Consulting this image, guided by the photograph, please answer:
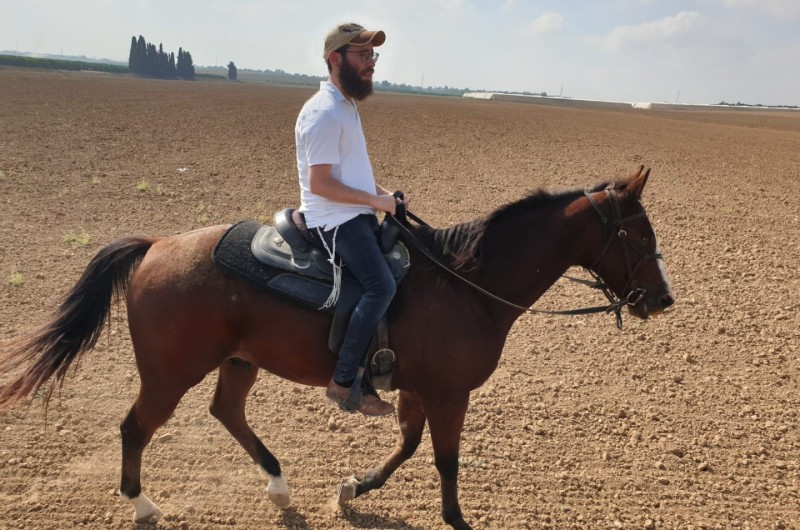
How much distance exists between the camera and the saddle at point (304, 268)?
361 cm

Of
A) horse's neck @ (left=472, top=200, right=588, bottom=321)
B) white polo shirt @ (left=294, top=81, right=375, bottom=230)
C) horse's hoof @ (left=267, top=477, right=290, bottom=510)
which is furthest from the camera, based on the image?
horse's hoof @ (left=267, top=477, right=290, bottom=510)

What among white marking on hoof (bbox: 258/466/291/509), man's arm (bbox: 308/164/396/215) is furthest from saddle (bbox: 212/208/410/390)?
white marking on hoof (bbox: 258/466/291/509)

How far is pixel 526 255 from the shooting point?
3.80 meters

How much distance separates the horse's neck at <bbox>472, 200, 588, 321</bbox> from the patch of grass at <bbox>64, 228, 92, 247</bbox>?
26.4ft

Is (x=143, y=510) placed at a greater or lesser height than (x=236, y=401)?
lesser

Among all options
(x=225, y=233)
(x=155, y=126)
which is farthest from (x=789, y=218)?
(x=155, y=126)

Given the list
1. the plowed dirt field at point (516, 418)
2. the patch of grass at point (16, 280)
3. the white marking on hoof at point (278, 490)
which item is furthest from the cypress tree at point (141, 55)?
the white marking on hoof at point (278, 490)

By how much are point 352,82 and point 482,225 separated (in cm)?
121

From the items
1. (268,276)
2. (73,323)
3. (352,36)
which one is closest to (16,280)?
(73,323)

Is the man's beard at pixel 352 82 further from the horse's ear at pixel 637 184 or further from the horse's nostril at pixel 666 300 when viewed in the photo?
the horse's nostril at pixel 666 300

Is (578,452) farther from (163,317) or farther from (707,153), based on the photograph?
(707,153)

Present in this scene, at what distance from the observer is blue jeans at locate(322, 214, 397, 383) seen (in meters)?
3.50

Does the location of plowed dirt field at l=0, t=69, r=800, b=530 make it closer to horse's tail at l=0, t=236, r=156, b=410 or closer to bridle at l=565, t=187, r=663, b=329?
horse's tail at l=0, t=236, r=156, b=410

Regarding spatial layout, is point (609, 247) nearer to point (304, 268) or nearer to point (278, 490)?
point (304, 268)
